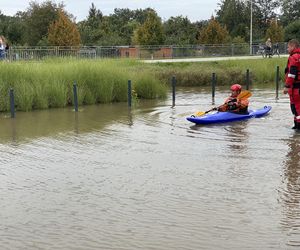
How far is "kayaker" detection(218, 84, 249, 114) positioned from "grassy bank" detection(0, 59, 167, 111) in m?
6.28

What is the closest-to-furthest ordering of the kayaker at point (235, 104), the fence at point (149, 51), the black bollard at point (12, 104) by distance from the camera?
1. the kayaker at point (235, 104)
2. the black bollard at point (12, 104)
3. the fence at point (149, 51)

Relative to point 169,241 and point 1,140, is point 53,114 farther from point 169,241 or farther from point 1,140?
point 169,241

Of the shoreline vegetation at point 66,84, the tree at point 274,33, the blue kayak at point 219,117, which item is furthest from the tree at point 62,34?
the blue kayak at point 219,117

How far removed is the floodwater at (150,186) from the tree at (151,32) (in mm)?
38636

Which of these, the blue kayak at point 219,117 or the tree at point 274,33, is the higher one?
the tree at point 274,33

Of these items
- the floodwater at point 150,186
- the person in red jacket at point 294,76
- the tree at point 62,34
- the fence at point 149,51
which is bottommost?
the floodwater at point 150,186

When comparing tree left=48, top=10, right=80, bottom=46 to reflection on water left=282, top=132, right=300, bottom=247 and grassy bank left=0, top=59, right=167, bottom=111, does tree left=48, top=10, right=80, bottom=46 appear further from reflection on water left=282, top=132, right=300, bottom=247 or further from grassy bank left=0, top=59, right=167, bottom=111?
reflection on water left=282, top=132, right=300, bottom=247

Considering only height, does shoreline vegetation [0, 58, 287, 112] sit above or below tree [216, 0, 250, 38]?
below

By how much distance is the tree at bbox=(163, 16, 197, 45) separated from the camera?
62750 mm

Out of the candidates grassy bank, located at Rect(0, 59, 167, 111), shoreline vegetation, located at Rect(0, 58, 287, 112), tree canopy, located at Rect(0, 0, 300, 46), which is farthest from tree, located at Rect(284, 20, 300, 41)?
grassy bank, located at Rect(0, 59, 167, 111)

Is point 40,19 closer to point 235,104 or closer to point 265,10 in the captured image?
point 235,104

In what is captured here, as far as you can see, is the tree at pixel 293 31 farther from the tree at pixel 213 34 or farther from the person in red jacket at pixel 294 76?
the person in red jacket at pixel 294 76

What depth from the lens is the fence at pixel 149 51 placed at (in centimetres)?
3450

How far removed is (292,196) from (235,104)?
7.45 metres
